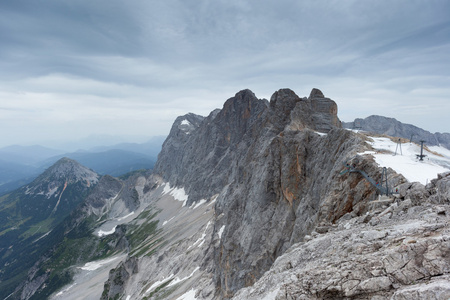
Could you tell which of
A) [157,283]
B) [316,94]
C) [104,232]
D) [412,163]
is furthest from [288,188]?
[104,232]

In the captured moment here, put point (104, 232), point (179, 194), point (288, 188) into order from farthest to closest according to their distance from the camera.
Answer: point (104, 232), point (179, 194), point (288, 188)

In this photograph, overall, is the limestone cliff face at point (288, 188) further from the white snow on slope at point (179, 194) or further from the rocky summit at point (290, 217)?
the white snow on slope at point (179, 194)

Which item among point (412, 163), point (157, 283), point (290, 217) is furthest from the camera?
point (157, 283)

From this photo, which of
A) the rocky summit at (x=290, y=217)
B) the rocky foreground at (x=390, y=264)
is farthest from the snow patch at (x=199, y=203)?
the rocky foreground at (x=390, y=264)

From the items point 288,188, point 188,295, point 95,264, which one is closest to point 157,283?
point 188,295

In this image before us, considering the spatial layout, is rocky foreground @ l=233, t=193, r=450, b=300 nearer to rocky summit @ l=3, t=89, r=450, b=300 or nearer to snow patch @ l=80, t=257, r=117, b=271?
rocky summit @ l=3, t=89, r=450, b=300

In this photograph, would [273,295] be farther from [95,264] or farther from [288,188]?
[95,264]

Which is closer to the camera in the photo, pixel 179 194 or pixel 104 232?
pixel 179 194

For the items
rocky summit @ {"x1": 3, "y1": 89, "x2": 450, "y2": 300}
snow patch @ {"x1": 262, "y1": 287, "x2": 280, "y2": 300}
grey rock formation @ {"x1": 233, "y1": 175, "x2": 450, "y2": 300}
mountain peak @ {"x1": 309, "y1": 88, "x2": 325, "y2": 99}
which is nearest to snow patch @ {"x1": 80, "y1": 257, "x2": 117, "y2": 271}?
rocky summit @ {"x1": 3, "y1": 89, "x2": 450, "y2": 300}

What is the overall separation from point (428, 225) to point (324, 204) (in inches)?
586

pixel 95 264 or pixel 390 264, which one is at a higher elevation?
pixel 390 264

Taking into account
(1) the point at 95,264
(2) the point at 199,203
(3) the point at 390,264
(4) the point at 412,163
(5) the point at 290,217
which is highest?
(4) the point at 412,163

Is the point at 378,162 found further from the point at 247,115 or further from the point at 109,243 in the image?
the point at 109,243

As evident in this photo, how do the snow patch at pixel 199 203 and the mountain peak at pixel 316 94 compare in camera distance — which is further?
the snow patch at pixel 199 203
